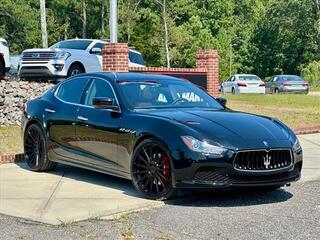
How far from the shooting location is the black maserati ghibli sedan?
7.35m

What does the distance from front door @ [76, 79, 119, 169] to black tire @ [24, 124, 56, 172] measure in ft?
3.30

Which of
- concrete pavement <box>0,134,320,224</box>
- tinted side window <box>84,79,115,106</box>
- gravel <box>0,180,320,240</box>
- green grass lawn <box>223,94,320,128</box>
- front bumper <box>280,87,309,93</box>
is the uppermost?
tinted side window <box>84,79,115,106</box>

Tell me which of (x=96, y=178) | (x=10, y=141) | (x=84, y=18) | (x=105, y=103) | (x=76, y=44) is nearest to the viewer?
(x=105, y=103)

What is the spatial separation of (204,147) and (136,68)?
10847 mm

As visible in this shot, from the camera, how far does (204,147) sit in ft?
24.1

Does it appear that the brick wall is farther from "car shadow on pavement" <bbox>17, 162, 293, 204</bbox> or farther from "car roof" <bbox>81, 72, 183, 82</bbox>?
"car shadow on pavement" <bbox>17, 162, 293, 204</bbox>

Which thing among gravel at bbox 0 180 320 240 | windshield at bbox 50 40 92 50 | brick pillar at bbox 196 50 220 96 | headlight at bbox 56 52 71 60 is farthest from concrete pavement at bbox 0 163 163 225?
brick pillar at bbox 196 50 220 96

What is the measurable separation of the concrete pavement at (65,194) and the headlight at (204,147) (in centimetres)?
77

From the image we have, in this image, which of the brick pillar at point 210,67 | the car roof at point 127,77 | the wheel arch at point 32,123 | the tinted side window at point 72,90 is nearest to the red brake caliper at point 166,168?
the car roof at point 127,77

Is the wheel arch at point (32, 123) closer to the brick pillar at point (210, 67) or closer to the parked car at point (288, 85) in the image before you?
the brick pillar at point (210, 67)

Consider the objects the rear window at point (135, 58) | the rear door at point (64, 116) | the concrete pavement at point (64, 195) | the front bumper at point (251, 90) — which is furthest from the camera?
the front bumper at point (251, 90)

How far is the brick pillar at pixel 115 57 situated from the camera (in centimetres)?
1716

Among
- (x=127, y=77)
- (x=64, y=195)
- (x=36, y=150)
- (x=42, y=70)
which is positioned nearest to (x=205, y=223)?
(x=64, y=195)

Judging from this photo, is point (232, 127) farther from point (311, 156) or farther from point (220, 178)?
point (311, 156)
